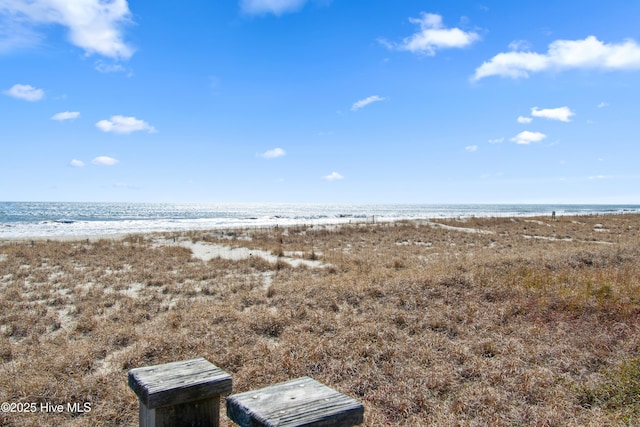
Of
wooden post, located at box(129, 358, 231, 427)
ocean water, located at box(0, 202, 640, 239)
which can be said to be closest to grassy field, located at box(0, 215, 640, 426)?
wooden post, located at box(129, 358, 231, 427)

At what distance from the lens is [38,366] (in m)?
5.32

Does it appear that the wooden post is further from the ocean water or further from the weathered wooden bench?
the ocean water

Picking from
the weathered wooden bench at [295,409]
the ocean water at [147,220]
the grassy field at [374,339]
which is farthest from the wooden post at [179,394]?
the ocean water at [147,220]

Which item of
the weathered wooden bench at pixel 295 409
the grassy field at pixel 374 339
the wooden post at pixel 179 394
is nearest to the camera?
the weathered wooden bench at pixel 295 409

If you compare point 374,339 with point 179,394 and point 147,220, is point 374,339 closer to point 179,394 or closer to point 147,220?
point 179,394

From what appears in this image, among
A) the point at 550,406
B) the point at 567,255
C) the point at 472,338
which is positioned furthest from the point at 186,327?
the point at 567,255

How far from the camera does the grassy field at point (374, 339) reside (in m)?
4.47

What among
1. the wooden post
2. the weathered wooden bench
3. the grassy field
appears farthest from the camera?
the grassy field

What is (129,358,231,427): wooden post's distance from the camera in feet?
7.55

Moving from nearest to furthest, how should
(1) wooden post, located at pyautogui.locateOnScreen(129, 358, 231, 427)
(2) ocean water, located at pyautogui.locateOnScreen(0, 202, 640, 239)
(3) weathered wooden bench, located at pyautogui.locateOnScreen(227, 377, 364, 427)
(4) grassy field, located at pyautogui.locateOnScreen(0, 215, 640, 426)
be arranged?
(3) weathered wooden bench, located at pyautogui.locateOnScreen(227, 377, 364, 427), (1) wooden post, located at pyautogui.locateOnScreen(129, 358, 231, 427), (4) grassy field, located at pyautogui.locateOnScreen(0, 215, 640, 426), (2) ocean water, located at pyautogui.locateOnScreen(0, 202, 640, 239)

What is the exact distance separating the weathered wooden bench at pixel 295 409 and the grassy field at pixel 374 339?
2274mm

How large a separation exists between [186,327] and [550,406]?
5.34 meters

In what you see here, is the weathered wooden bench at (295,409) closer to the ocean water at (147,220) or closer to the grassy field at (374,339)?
the grassy field at (374,339)

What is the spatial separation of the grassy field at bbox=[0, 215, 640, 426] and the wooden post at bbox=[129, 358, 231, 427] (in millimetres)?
2203
